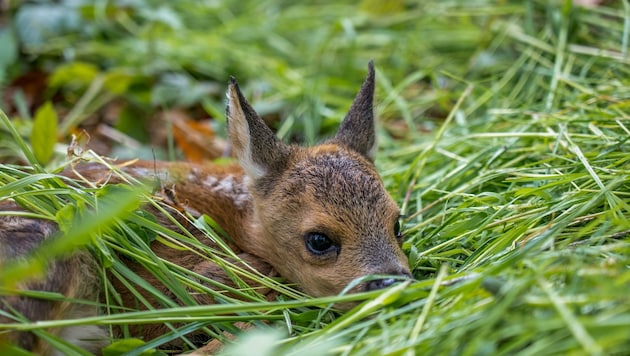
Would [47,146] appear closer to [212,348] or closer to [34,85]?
[212,348]

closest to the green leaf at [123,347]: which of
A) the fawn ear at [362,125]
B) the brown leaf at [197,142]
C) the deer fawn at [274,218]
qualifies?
the deer fawn at [274,218]

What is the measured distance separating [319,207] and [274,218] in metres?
0.34

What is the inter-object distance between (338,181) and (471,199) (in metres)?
0.74

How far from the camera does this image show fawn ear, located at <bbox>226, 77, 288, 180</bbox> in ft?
13.2

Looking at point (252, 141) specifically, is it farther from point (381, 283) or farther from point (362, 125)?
point (381, 283)

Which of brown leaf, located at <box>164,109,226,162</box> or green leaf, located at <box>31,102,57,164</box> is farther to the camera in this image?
brown leaf, located at <box>164,109,226,162</box>

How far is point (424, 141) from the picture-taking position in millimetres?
5531

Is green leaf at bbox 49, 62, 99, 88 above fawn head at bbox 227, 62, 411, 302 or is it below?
below

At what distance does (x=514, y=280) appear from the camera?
8.52 feet

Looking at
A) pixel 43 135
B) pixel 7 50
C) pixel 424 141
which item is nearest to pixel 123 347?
pixel 43 135

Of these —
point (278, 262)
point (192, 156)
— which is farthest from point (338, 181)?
point (192, 156)

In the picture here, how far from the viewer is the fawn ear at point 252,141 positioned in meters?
4.01

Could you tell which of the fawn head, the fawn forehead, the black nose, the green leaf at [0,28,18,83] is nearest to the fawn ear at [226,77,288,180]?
the fawn head

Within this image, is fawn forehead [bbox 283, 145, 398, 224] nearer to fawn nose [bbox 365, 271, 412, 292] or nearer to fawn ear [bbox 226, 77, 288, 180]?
fawn ear [bbox 226, 77, 288, 180]
